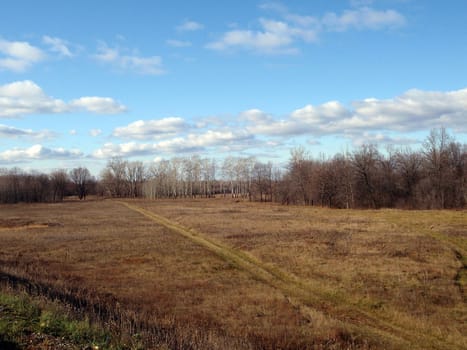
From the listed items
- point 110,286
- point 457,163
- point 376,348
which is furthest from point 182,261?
point 457,163

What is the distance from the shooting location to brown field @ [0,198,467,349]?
1180 centimetres

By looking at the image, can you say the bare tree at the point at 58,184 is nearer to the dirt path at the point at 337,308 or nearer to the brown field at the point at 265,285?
the brown field at the point at 265,285

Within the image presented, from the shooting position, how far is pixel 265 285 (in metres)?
18.2

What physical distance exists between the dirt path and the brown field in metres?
0.05

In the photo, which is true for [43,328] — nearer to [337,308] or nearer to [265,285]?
[337,308]

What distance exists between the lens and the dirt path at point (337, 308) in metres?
11.8

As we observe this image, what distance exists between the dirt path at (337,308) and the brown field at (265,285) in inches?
2.0

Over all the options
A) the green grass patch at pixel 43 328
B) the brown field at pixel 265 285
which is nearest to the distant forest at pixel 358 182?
the brown field at pixel 265 285

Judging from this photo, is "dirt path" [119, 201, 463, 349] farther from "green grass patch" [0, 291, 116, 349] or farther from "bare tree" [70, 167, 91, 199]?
"bare tree" [70, 167, 91, 199]

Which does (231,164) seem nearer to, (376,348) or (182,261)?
(182,261)

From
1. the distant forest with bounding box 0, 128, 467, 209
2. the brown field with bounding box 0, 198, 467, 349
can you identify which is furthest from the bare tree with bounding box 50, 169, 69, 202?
the brown field with bounding box 0, 198, 467, 349

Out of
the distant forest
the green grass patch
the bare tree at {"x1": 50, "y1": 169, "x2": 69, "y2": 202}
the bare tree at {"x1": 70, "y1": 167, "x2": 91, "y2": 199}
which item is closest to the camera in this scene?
the green grass patch

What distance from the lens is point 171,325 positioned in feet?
38.9

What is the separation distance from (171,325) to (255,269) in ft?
34.3
